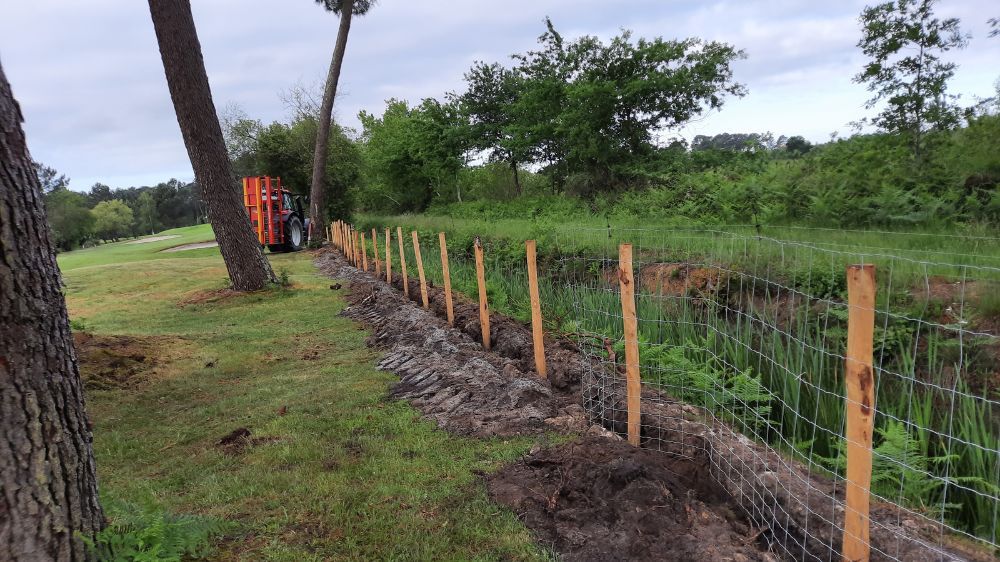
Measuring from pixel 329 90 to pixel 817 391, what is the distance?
19.9 meters

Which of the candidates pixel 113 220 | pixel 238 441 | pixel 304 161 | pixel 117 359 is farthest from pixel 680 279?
pixel 113 220

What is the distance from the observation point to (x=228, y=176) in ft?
34.0

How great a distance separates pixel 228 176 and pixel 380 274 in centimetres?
356

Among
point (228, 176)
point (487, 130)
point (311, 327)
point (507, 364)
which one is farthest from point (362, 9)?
point (507, 364)

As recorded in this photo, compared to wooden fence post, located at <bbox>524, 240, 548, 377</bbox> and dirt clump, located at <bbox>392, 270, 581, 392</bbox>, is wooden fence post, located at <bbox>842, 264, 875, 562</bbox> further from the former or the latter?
wooden fence post, located at <bbox>524, 240, 548, 377</bbox>

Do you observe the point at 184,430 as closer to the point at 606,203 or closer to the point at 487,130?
the point at 606,203

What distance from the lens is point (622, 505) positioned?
2.68m

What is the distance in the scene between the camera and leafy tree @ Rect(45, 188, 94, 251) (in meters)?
53.8

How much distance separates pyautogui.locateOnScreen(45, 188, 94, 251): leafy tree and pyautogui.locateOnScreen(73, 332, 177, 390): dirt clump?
185 feet

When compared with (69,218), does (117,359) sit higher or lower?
lower

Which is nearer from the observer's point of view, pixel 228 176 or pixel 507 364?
pixel 507 364

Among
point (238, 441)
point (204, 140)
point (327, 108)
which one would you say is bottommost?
point (238, 441)

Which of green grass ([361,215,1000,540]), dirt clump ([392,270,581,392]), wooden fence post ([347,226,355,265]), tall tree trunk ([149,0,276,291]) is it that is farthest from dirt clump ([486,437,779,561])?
wooden fence post ([347,226,355,265])

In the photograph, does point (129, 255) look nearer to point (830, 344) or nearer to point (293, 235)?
point (293, 235)
